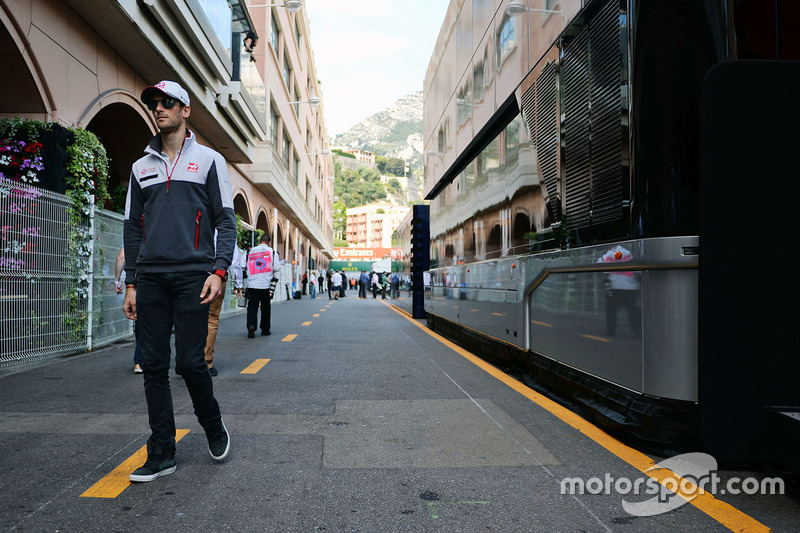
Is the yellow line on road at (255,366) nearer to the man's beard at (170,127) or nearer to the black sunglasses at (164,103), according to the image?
the man's beard at (170,127)

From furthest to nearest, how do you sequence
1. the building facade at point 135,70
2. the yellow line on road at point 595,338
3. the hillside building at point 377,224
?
the hillside building at point 377,224 < the building facade at point 135,70 < the yellow line on road at point 595,338

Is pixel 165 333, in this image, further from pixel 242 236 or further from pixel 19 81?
pixel 242 236

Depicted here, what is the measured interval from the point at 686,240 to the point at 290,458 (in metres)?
2.63

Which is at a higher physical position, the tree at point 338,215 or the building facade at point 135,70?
the tree at point 338,215

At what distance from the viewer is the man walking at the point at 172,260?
338 cm

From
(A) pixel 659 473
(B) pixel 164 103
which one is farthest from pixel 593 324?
(B) pixel 164 103

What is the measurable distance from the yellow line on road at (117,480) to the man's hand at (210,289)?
100cm

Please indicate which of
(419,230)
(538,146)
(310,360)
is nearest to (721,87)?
(538,146)

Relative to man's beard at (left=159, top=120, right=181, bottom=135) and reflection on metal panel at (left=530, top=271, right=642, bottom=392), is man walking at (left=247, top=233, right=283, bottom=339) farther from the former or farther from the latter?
man's beard at (left=159, top=120, right=181, bottom=135)

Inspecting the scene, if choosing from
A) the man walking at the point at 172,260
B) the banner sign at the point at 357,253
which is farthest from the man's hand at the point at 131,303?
the banner sign at the point at 357,253

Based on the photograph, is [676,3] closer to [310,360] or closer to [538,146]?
[538,146]

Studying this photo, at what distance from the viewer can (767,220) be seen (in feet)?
9.85

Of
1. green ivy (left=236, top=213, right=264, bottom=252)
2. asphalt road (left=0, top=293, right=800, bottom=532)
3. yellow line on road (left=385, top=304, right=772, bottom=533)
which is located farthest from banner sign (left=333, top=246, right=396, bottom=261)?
yellow line on road (left=385, top=304, right=772, bottom=533)

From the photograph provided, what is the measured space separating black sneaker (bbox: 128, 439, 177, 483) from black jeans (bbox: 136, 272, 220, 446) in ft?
0.14
